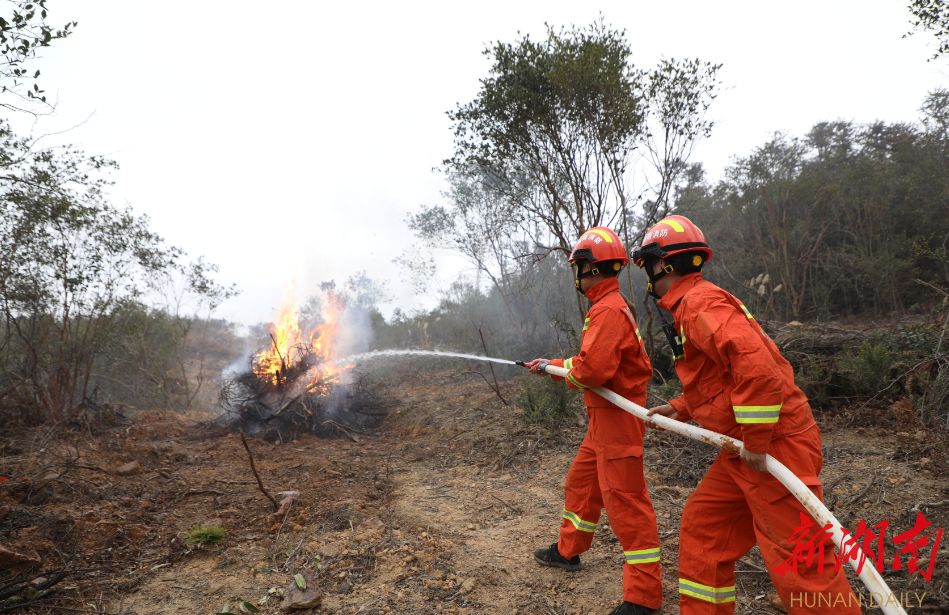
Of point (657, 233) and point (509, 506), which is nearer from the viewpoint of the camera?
point (657, 233)

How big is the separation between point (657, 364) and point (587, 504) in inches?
258

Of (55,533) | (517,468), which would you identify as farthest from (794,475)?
(55,533)

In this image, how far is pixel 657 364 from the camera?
8.93 metres

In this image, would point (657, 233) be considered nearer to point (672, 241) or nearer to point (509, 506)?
point (672, 241)

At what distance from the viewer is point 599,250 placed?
10.2ft

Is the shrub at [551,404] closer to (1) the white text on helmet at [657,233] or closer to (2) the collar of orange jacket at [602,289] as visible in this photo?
(2) the collar of orange jacket at [602,289]

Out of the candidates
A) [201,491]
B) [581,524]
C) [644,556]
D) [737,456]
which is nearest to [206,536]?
[201,491]

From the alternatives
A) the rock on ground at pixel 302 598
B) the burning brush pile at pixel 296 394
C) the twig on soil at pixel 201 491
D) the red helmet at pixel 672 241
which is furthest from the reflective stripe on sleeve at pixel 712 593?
the burning brush pile at pixel 296 394

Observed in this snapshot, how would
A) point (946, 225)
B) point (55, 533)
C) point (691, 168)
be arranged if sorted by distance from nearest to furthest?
point (55, 533), point (946, 225), point (691, 168)

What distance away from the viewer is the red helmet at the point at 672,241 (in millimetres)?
2383

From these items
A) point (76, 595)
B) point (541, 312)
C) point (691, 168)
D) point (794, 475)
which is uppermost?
point (691, 168)

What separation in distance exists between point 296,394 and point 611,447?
24.4 ft

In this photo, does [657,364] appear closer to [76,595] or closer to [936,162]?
[76,595]

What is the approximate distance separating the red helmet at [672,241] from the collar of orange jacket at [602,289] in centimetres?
61
